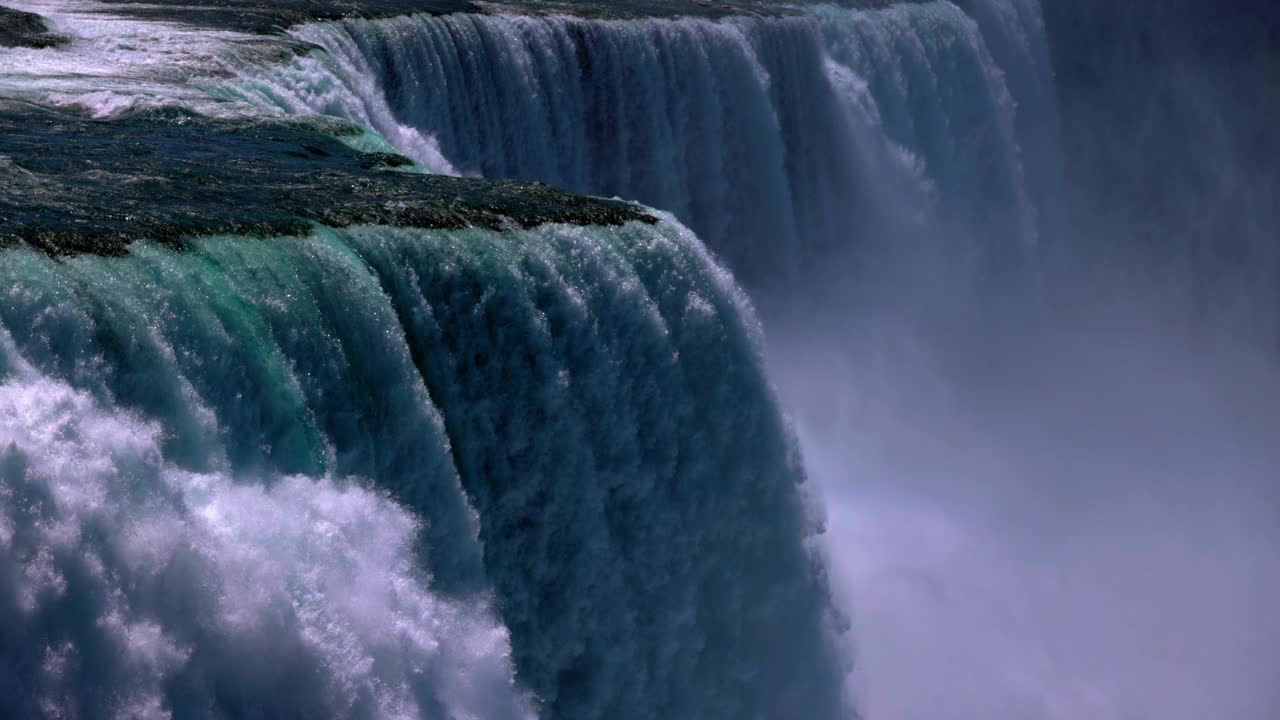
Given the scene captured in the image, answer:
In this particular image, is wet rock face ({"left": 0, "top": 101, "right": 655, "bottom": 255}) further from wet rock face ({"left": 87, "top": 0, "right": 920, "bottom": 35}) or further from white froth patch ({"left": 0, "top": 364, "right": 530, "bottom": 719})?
wet rock face ({"left": 87, "top": 0, "right": 920, "bottom": 35})

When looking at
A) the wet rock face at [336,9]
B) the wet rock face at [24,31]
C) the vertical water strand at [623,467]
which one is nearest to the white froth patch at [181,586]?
the vertical water strand at [623,467]

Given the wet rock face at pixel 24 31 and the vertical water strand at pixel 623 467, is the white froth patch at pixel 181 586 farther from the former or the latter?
the wet rock face at pixel 24 31

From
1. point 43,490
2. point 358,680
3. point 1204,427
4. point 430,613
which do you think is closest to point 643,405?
point 430,613

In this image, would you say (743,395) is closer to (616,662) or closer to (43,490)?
(616,662)

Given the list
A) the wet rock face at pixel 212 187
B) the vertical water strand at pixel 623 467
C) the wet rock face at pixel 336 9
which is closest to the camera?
the wet rock face at pixel 212 187

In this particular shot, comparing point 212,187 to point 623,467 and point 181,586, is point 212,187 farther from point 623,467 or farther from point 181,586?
point 181,586

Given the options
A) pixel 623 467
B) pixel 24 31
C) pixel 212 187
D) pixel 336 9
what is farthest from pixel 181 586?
pixel 336 9

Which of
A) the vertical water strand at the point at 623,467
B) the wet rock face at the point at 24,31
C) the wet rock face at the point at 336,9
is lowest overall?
the vertical water strand at the point at 623,467
